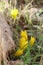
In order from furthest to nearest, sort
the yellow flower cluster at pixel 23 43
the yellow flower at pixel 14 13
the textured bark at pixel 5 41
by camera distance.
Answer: the yellow flower at pixel 14 13
the yellow flower cluster at pixel 23 43
the textured bark at pixel 5 41

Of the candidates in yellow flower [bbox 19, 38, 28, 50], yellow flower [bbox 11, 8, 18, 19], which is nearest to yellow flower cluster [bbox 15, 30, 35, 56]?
yellow flower [bbox 19, 38, 28, 50]

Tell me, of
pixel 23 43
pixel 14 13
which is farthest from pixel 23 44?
pixel 14 13

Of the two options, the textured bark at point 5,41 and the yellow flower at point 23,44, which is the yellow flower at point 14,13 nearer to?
the textured bark at point 5,41

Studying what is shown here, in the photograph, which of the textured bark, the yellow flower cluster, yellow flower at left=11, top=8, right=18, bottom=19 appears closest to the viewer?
the textured bark

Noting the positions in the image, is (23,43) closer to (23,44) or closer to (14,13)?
(23,44)

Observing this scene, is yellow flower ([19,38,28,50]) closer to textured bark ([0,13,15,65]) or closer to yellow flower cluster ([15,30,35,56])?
yellow flower cluster ([15,30,35,56])

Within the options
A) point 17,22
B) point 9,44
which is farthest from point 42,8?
point 9,44

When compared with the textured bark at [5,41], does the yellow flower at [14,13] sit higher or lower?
higher

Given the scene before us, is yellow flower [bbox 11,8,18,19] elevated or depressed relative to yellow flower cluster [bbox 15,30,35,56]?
elevated

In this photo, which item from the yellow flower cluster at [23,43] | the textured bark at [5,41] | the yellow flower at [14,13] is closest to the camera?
the textured bark at [5,41]

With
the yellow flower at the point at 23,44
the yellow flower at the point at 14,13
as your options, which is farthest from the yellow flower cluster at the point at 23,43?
the yellow flower at the point at 14,13

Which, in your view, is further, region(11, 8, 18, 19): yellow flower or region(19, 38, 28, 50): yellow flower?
region(11, 8, 18, 19): yellow flower
